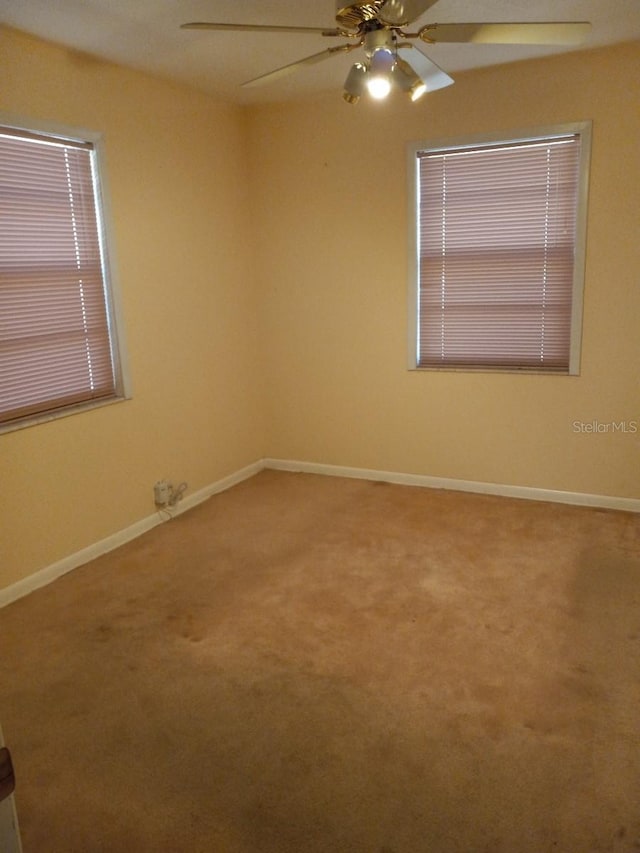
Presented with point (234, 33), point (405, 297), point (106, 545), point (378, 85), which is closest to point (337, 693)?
point (106, 545)

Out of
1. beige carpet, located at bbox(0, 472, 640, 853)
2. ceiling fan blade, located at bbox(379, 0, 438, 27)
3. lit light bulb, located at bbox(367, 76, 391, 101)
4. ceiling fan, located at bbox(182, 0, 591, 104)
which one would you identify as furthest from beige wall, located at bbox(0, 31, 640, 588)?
ceiling fan blade, located at bbox(379, 0, 438, 27)

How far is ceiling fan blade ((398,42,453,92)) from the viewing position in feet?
8.32

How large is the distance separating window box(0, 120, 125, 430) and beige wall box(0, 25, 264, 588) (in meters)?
0.11

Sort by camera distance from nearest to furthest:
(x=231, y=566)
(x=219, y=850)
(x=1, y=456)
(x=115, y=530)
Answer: (x=219, y=850)
(x=1, y=456)
(x=231, y=566)
(x=115, y=530)

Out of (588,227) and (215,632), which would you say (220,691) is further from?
(588,227)

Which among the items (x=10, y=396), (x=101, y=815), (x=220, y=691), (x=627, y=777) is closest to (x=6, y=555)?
(x=10, y=396)

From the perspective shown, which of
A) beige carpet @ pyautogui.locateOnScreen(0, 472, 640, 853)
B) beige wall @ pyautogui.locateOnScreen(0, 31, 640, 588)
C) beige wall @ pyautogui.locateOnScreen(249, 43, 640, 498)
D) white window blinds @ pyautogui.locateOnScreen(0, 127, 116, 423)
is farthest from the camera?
beige wall @ pyautogui.locateOnScreen(249, 43, 640, 498)

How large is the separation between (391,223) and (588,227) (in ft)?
4.04

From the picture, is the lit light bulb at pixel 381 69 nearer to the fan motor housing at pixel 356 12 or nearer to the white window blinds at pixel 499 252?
the fan motor housing at pixel 356 12

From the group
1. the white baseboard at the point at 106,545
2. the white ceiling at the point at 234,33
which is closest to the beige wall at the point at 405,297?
the white ceiling at the point at 234,33

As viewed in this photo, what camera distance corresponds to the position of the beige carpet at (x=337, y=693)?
1.90 metres

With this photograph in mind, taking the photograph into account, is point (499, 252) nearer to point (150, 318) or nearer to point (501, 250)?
point (501, 250)

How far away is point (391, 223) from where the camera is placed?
14.4 feet

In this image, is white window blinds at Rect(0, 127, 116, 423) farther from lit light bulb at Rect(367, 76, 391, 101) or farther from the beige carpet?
lit light bulb at Rect(367, 76, 391, 101)
